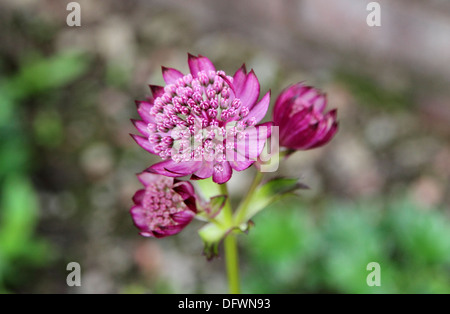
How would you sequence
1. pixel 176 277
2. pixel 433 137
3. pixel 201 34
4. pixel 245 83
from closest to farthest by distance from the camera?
pixel 245 83 → pixel 176 277 → pixel 433 137 → pixel 201 34

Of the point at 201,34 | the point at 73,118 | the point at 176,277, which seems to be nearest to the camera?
the point at 176,277

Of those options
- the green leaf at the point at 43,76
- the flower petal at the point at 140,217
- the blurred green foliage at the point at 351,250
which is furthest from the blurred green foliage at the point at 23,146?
the flower petal at the point at 140,217

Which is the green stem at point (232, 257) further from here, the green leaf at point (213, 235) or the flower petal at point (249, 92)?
the flower petal at point (249, 92)

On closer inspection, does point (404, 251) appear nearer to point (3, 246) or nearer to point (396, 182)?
point (396, 182)

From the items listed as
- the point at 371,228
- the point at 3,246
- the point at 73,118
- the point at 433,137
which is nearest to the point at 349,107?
the point at 433,137

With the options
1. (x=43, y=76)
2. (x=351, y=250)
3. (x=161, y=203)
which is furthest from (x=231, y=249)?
(x=43, y=76)

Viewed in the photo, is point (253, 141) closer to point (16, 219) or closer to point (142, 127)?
point (142, 127)

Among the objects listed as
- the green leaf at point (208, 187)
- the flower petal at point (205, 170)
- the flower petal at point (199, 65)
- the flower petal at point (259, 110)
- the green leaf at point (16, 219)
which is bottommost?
the flower petal at point (205, 170)
